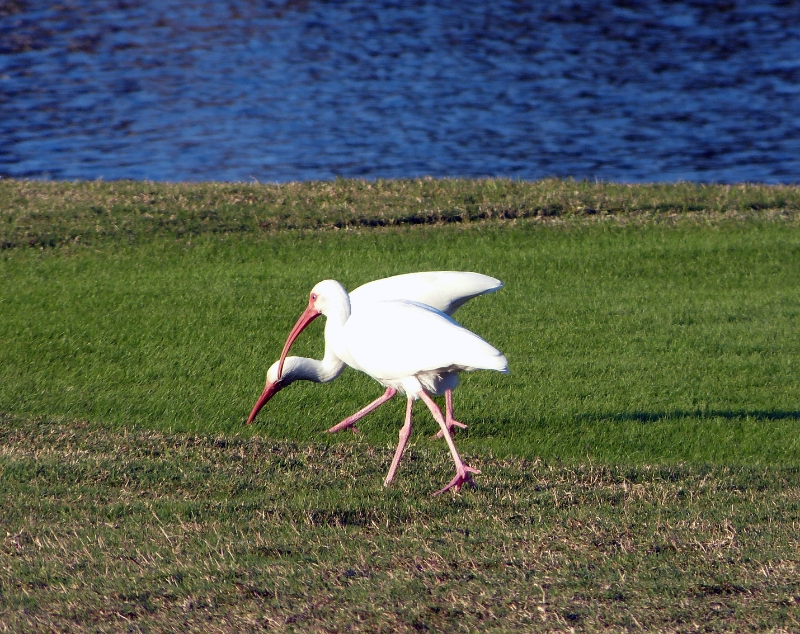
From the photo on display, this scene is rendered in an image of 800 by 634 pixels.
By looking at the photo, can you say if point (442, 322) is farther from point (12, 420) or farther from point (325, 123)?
point (325, 123)

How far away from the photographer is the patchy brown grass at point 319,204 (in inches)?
470

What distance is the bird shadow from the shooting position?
736cm

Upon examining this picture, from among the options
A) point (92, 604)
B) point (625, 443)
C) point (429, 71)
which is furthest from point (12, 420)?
point (429, 71)

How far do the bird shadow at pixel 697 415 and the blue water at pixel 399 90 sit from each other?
12.0 m

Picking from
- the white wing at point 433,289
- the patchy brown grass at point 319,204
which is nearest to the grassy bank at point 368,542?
the white wing at point 433,289

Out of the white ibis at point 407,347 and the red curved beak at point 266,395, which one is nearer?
the white ibis at point 407,347

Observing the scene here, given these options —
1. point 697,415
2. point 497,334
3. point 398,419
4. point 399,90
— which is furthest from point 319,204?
point 399,90

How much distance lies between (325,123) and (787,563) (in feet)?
64.2

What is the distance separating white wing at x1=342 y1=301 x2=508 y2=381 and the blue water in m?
13.1

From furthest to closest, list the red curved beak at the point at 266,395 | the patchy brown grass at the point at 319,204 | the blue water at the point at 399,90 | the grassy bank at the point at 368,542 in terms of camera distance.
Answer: the blue water at the point at 399,90 < the patchy brown grass at the point at 319,204 < the red curved beak at the point at 266,395 < the grassy bank at the point at 368,542

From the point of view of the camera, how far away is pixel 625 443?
6.93 metres

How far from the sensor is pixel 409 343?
5.85m

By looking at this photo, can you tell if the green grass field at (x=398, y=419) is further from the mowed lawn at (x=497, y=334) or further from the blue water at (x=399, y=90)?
the blue water at (x=399, y=90)

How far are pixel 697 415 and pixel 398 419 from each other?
1.87 metres
